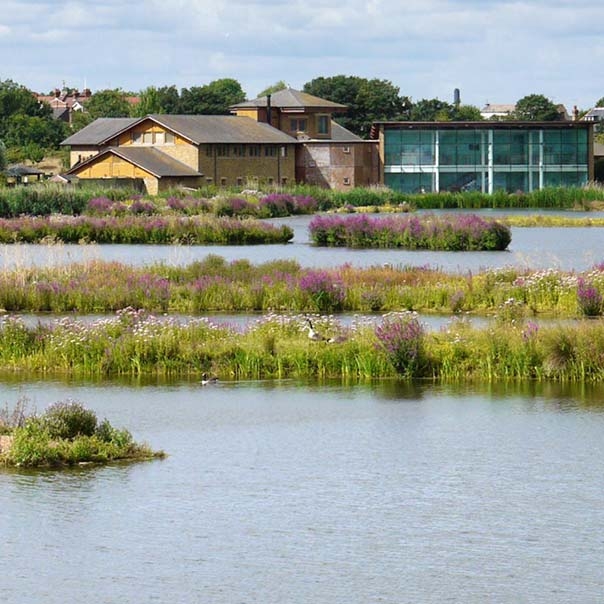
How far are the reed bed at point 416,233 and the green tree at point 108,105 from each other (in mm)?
117727

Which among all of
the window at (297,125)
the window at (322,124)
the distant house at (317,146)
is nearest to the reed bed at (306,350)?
the distant house at (317,146)

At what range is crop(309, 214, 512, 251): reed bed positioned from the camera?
58.1 meters

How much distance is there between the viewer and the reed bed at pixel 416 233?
5812cm

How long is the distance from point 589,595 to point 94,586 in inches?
193

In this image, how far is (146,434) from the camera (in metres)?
22.6

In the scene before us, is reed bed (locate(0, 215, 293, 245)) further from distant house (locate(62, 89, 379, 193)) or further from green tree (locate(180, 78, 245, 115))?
green tree (locate(180, 78, 245, 115))

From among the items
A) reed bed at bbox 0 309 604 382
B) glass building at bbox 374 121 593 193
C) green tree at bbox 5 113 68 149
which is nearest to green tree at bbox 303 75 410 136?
green tree at bbox 5 113 68 149

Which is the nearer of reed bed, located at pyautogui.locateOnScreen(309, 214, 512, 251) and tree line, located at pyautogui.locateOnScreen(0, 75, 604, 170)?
reed bed, located at pyautogui.locateOnScreen(309, 214, 512, 251)

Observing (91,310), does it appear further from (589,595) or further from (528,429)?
(589,595)

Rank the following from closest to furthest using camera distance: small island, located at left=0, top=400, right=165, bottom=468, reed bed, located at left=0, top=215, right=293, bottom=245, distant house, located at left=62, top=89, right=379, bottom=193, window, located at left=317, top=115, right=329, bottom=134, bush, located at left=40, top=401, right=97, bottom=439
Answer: small island, located at left=0, top=400, right=165, bottom=468, bush, located at left=40, top=401, right=97, bottom=439, reed bed, located at left=0, top=215, right=293, bottom=245, distant house, located at left=62, top=89, right=379, bottom=193, window, located at left=317, top=115, right=329, bottom=134

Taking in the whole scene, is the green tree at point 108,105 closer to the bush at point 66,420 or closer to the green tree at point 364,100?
the green tree at point 364,100

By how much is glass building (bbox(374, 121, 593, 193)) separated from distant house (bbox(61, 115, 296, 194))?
28.3 ft

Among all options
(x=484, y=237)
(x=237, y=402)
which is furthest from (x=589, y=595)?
(x=484, y=237)

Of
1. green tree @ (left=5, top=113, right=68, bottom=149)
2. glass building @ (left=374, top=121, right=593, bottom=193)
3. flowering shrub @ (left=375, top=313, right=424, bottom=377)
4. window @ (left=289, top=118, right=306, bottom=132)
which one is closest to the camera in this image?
flowering shrub @ (left=375, top=313, right=424, bottom=377)
